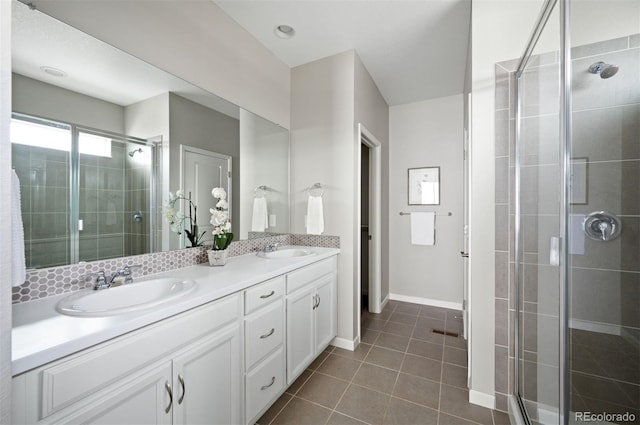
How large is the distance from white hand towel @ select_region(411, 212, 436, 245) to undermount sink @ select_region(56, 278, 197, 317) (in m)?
2.90

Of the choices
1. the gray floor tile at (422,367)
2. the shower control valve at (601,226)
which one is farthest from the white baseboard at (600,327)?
the gray floor tile at (422,367)

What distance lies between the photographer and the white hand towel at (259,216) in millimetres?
2266

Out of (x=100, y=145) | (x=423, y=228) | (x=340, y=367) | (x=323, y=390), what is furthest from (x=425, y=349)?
(x=100, y=145)

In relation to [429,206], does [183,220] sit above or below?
below

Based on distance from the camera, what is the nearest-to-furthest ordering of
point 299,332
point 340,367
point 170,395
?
point 170,395 → point 299,332 → point 340,367

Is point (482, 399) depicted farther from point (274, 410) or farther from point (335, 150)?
point (335, 150)

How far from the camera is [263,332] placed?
1480mm

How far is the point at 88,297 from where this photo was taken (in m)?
1.07

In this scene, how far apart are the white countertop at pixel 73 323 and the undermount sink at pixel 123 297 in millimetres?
21

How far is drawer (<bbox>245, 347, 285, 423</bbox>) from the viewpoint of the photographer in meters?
1.38

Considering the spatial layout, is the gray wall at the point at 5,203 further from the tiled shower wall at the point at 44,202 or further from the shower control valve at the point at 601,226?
the shower control valve at the point at 601,226

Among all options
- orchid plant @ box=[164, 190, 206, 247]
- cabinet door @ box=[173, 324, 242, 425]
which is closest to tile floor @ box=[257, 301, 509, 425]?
cabinet door @ box=[173, 324, 242, 425]

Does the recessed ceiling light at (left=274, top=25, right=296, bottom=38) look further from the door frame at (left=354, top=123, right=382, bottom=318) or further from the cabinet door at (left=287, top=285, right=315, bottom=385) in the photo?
the cabinet door at (left=287, top=285, right=315, bottom=385)

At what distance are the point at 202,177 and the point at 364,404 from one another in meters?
1.85
